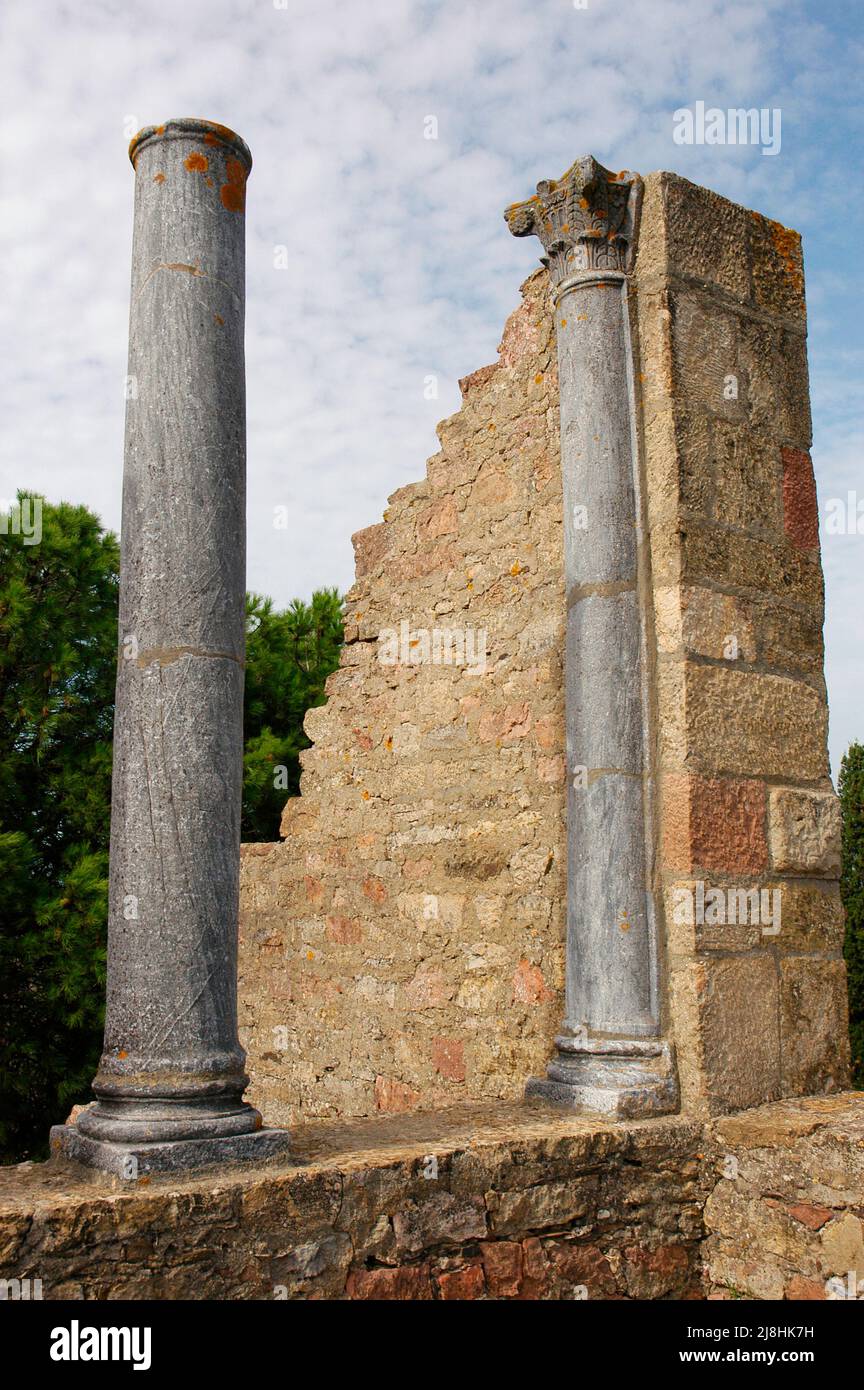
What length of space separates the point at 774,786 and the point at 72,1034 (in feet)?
28.1

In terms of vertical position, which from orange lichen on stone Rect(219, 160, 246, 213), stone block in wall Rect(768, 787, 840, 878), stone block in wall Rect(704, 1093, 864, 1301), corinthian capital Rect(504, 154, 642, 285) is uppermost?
corinthian capital Rect(504, 154, 642, 285)

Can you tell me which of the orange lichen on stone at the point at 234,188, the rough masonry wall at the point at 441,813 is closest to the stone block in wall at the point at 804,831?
the rough masonry wall at the point at 441,813

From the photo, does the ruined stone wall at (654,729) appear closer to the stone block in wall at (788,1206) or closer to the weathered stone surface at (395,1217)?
the stone block in wall at (788,1206)

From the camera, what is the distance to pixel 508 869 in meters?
4.20

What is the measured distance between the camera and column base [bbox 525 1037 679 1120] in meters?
3.41

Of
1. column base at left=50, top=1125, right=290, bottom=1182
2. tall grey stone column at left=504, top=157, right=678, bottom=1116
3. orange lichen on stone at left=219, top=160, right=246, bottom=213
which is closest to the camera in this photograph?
column base at left=50, top=1125, right=290, bottom=1182

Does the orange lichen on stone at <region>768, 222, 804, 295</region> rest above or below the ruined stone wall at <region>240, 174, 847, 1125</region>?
above

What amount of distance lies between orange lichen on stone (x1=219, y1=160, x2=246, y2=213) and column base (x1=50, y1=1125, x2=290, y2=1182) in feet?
7.71

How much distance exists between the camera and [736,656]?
3.83m

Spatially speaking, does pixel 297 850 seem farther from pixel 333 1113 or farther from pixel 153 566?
pixel 153 566

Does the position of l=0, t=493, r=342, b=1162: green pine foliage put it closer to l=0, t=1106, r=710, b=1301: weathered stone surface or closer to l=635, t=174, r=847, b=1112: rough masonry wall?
l=635, t=174, r=847, b=1112: rough masonry wall

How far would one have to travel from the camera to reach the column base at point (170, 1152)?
2545 millimetres

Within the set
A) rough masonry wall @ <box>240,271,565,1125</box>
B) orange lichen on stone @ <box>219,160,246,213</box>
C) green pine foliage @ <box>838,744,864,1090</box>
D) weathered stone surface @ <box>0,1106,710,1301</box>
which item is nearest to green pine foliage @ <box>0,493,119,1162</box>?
rough masonry wall @ <box>240,271,565,1125</box>
